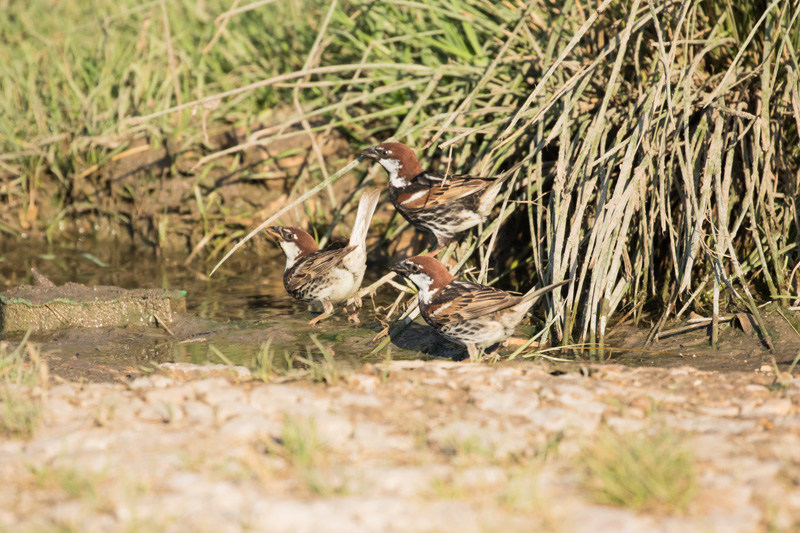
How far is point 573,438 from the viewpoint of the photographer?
9.80ft

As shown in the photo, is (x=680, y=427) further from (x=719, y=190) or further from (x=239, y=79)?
(x=239, y=79)

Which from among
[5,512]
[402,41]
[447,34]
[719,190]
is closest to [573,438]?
[5,512]

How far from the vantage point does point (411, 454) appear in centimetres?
290

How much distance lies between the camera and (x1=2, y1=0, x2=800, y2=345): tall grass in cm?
478

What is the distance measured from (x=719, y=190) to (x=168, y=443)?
139 inches

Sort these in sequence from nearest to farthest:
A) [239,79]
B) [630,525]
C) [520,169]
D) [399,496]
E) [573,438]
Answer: [630,525] < [399,496] < [573,438] < [520,169] < [239,79]

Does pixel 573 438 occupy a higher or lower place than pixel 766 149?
lower

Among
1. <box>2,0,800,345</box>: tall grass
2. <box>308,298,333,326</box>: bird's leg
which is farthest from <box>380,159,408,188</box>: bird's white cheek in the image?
<box>308,298,333,326</box>: bird's leg

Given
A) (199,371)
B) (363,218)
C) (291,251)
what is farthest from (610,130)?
(199,371)

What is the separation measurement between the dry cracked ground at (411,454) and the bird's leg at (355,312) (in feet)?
6.53

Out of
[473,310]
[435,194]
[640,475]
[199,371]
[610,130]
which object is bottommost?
[199,371]

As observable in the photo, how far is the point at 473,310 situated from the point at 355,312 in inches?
56.6

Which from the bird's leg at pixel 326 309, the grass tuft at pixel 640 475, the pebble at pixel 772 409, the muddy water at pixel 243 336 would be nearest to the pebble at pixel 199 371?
the muddy water at pixel 243 336

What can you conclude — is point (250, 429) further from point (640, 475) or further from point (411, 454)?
point (640, 475)
